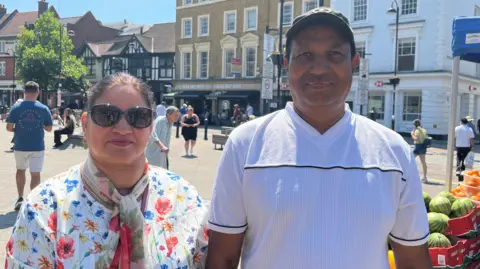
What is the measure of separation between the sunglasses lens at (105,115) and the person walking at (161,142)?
5.42m

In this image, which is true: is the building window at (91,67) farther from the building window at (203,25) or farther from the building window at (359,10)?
the building window at (359,10)

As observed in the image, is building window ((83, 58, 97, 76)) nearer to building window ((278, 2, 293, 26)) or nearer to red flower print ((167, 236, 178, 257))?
→ building window ((278, 2, 293, 26))

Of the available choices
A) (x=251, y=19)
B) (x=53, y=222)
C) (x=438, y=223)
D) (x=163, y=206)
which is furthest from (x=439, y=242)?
(x=251, y=19)

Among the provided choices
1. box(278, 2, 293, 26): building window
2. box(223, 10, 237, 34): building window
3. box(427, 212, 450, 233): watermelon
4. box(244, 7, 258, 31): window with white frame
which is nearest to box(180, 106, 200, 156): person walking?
box(427, 212, 450, 233): watermelon

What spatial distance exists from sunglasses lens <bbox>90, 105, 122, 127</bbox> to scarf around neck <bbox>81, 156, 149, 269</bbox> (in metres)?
0.19

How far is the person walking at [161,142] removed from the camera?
730 cm

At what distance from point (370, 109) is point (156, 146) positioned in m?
24.4

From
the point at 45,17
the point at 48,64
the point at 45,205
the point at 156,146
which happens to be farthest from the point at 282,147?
the point at 45,17

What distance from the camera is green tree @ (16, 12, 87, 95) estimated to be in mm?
45969

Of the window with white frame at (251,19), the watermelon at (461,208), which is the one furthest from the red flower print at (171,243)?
the window with white frame at (251,19)

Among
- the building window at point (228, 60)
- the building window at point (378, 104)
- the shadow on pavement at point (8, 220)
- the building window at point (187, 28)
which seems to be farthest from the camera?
the building window at point (187, 28)

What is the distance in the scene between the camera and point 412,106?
2784cm

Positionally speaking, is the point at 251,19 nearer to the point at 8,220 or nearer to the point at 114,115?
the point at 8,220

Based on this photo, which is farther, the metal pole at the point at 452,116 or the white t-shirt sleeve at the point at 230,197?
the metal pole at the point at 452,116
